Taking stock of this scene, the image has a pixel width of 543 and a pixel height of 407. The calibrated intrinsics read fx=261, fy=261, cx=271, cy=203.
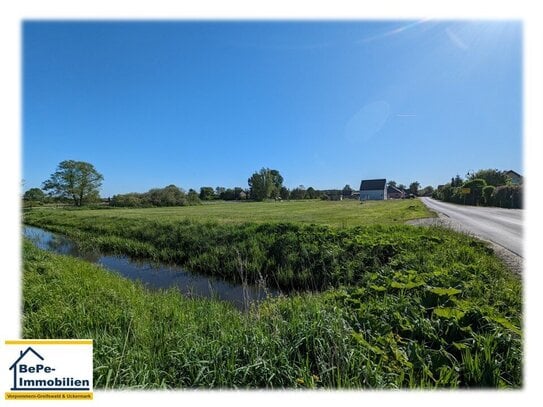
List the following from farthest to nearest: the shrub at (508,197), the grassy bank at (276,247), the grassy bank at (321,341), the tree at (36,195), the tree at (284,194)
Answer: the tree at (284,194)
the shrub at (508,197)
the tree at (36,195)
the grassy bank at (276,247)
the grassy bank at (321,341)

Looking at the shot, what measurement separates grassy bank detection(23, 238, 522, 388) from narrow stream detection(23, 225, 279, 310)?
2.27m

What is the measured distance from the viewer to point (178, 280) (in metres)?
9.05

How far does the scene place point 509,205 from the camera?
1080 inches

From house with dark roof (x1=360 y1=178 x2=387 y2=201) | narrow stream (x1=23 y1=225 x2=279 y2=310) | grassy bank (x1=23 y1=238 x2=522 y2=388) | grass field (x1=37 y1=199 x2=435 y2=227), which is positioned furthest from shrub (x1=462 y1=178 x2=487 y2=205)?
grassy bank (x1=23 y1=238 x2=522 y2=388)

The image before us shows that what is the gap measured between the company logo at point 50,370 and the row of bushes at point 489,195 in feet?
114

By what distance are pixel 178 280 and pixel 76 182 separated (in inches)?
752

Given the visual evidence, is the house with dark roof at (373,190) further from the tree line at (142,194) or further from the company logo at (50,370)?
the company logo at (50,370)

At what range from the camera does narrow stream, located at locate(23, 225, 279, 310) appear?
7.13m

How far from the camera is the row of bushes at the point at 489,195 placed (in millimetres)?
26609

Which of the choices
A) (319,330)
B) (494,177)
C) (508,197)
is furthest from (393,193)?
(319,330)

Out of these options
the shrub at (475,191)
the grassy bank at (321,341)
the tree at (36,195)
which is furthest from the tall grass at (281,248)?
the shrub at (475,191)

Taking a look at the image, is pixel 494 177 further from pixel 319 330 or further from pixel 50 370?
pixel 50 370
